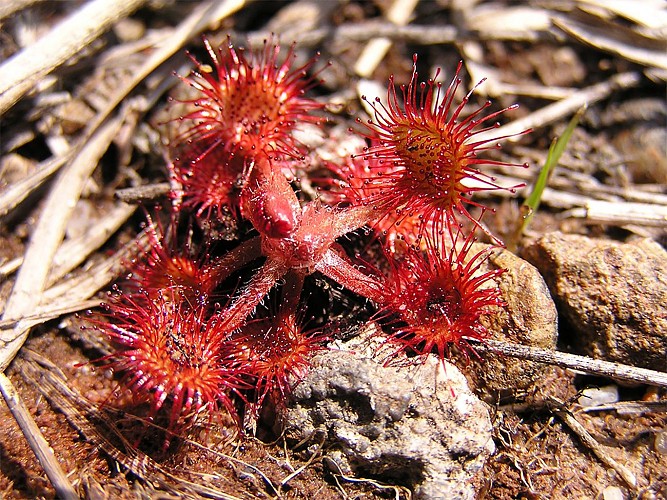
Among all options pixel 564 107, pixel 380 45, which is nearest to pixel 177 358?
pixel 380 45

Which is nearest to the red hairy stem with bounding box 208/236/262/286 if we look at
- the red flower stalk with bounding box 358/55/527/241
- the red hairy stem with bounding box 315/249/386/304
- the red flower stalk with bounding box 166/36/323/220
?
the red flower stalk with bounding box 166/36/323/220

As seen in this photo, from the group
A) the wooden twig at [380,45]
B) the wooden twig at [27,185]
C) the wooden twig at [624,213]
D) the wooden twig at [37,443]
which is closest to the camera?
the wooden twig at [37,443]

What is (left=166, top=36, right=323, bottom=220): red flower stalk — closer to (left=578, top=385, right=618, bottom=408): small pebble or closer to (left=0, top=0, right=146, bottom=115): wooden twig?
(left=0, top=0, right=146, bottom=115): wooden twig

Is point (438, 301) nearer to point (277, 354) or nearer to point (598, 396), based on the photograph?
point (277, 354)

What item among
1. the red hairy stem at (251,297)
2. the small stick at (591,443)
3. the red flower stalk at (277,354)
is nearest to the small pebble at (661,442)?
the small stick at (591,443)

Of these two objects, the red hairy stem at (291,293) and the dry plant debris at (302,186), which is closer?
the dry plant debris at (302,186)

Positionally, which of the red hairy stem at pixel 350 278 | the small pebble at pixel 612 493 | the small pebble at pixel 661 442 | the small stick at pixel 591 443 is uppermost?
the red hairy stem at pixel 350 278

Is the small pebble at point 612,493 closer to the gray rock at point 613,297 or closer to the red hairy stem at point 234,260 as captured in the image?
the gray rock at point 613,297
